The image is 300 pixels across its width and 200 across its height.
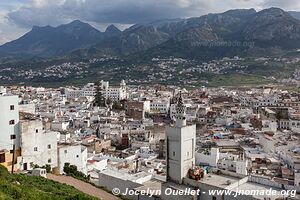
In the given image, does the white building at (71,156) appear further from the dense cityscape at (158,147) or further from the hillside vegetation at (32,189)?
the hillside vegetation at (32,189)

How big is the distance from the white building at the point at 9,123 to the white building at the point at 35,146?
30cm

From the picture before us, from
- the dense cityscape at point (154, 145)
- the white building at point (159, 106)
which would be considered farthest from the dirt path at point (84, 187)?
the white building at point (159, 106)

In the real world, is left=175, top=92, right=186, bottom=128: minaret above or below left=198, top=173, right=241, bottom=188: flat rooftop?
above

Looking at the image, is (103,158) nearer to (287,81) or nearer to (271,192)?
(271,192)

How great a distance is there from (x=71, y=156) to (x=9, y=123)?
411 cm

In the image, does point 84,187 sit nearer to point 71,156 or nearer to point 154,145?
point 71,156

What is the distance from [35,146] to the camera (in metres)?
20.2

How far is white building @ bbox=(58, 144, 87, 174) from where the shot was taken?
21.5m

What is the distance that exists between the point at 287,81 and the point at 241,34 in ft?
217

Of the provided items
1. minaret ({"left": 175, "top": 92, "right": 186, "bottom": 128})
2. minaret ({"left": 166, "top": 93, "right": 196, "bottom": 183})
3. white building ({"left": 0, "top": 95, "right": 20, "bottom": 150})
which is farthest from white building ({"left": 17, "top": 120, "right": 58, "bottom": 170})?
minaret ({"left": 175, "top": 92, "right": 186, "bottom": 128})

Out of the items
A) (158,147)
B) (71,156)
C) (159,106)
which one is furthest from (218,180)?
(159,106)

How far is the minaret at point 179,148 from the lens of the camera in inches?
661

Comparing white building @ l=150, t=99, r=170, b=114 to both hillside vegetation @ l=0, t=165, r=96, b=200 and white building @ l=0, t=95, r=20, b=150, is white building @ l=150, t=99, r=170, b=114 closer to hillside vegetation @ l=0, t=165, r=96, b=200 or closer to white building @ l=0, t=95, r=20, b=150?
white building @ l=0, t=95, r=20, b=150

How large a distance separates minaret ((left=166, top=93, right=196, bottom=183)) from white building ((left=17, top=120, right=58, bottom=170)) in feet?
22.7
